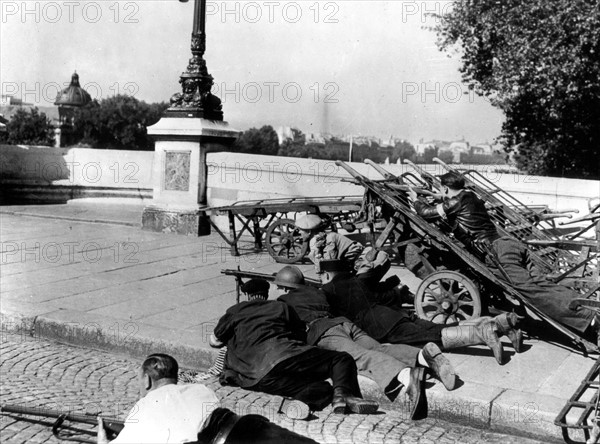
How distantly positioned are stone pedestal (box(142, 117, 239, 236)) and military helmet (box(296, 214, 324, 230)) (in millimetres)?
3093

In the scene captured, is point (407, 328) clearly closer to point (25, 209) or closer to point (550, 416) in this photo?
point (550, 416)

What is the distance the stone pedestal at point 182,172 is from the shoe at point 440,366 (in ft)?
24.5

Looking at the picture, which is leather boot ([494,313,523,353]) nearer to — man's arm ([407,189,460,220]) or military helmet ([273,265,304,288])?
man's arm ([407,189,460,220])

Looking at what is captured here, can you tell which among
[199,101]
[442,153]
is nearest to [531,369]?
[199,101]

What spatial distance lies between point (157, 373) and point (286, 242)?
6794mm

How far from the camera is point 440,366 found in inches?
211

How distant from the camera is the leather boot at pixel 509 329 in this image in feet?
19.9

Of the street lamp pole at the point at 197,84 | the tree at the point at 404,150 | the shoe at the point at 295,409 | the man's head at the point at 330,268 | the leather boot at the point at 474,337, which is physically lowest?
the shoe at the point at 295,409

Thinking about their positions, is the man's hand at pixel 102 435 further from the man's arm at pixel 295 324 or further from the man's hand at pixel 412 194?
the man's hand at pixel 412 194

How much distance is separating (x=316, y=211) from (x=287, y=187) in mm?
2343

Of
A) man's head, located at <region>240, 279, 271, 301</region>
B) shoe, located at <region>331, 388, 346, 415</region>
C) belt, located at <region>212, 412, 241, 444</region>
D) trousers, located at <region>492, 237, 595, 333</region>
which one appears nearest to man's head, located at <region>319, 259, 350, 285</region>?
man's head, located at <region>240, 279, 271, 301</region>

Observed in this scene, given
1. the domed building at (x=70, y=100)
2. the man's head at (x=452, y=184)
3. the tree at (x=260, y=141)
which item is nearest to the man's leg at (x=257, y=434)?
the man's head at (x=452, y=184)

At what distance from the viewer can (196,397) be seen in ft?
11.5

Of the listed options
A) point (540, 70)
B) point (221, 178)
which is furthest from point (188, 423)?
point (540, 70)
